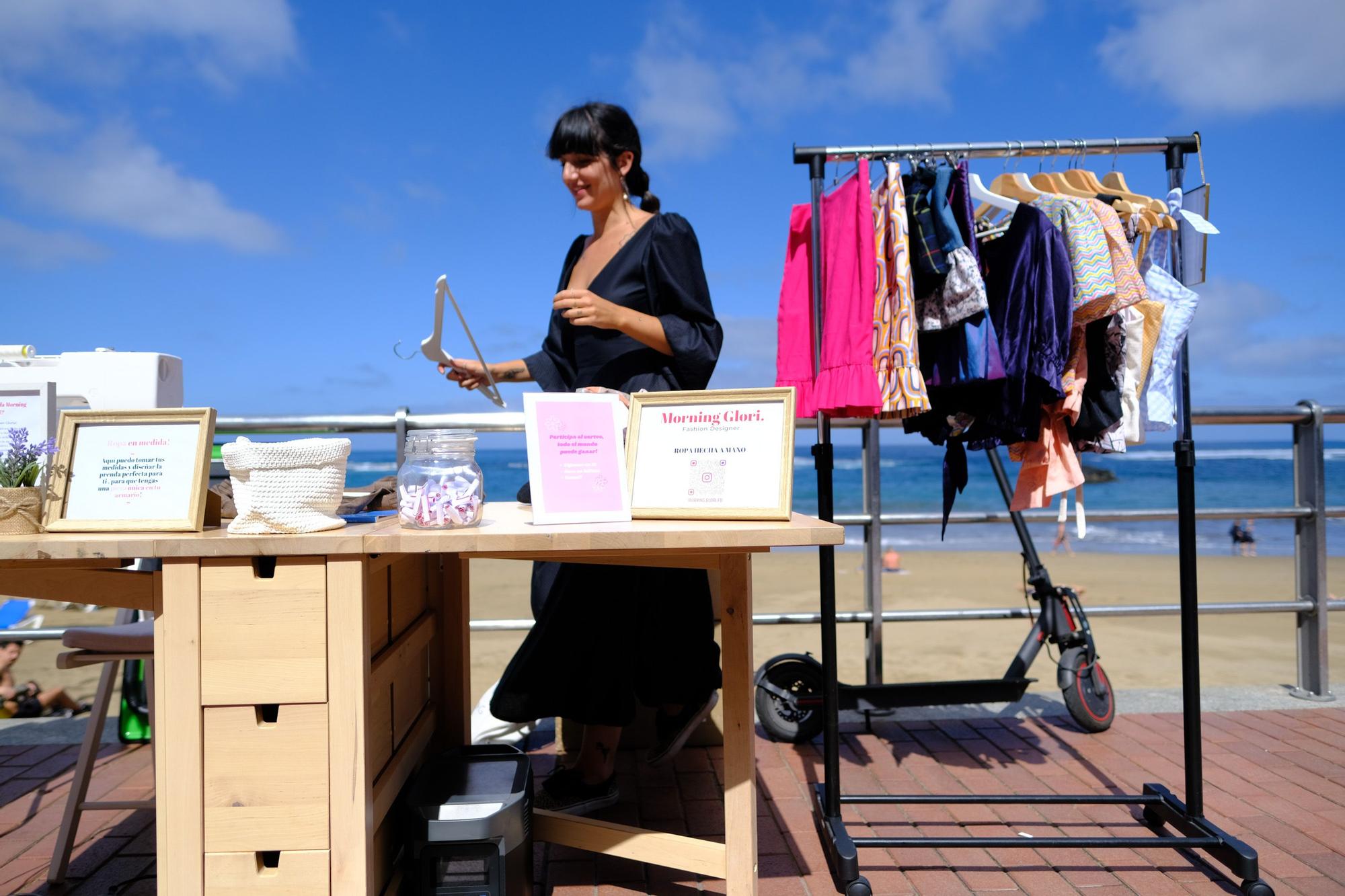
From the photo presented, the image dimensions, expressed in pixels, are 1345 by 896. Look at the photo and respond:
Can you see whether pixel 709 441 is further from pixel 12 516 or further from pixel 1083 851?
pixel 1083 851

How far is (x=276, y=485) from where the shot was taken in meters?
1.58

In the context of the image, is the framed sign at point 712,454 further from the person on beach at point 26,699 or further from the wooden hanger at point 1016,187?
the person on beach at point 26,699

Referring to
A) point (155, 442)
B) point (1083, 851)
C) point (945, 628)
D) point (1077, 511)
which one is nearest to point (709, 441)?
point (155, 442)

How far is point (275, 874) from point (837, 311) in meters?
1.84

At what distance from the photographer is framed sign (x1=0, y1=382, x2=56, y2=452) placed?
1828mm

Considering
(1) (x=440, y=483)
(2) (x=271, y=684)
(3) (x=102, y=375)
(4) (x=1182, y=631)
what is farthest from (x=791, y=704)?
(3) (x=102, y=375)

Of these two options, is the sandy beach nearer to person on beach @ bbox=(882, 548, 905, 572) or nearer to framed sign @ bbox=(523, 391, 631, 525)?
person on beach @ bbox=(882, 548, 905, 572)

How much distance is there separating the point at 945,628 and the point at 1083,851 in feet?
17.1

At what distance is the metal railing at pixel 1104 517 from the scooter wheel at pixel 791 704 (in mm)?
241

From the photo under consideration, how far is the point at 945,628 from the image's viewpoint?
24.0 feet

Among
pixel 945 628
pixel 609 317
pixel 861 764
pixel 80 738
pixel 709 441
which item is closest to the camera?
pixel 709 441

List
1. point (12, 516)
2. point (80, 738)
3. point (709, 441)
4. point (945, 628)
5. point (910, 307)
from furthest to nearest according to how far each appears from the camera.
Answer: point (945, 628)
point (80, 738)
point (910, 307)
point (709, 441)
point (12, 516)

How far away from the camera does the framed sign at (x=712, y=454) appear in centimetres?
169

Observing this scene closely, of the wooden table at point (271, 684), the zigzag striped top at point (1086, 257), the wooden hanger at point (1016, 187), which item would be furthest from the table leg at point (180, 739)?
the wooden hanger at point (1016, 187)
